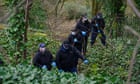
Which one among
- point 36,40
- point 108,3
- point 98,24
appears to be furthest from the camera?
point 108,3

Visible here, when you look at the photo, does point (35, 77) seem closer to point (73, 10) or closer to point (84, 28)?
point (84, 28)

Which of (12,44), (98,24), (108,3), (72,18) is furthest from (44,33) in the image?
(72,18)

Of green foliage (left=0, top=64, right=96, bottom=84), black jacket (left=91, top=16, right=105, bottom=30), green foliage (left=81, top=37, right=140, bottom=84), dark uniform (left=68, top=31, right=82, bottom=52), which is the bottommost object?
green foliage (left=81, top=37, right=140, bottom=84)

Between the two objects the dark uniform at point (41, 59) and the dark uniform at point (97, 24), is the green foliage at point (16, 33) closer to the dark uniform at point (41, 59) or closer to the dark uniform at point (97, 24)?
the dark uniform at point (41, 59)

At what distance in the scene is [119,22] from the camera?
1953 cm

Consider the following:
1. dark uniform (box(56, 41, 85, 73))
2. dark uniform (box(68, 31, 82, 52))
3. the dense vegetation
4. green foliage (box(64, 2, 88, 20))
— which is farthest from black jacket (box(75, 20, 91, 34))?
green foliage (box(64, 2, 88, 20))

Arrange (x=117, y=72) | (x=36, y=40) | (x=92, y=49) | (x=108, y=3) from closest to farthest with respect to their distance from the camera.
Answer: (x=117, y=72) → (x=92, y=49) → (x=36, y=40) → (x=108, y=3)

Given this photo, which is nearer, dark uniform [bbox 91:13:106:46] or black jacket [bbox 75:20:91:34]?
black jacket [bbox 75:20:91:34]

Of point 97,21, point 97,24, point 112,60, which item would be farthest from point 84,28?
point 97,21

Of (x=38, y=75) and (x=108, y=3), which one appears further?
(x=108, y=3)

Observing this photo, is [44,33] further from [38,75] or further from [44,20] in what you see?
[38,75]

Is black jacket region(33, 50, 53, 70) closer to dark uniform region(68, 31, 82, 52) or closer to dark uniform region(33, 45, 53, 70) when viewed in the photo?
dark uniform region(33, 45, 53, 70)

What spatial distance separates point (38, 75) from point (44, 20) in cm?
1159

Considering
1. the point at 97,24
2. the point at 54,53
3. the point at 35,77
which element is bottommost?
the point at 54,53
